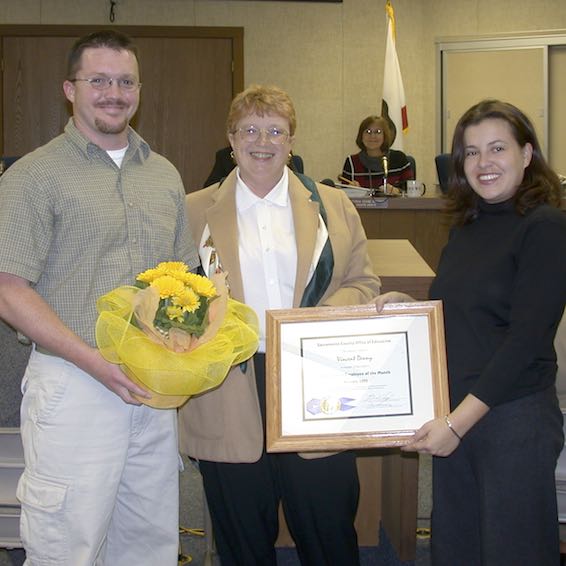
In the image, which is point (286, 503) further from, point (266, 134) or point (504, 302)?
point (266, 134)

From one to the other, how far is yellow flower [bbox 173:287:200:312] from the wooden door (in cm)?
626

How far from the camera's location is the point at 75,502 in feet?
6.44

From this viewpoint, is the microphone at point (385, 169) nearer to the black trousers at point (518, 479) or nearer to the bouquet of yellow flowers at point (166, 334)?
the black trousers at point (518, 479)

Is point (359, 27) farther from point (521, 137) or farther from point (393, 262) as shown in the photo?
point (521, 137)

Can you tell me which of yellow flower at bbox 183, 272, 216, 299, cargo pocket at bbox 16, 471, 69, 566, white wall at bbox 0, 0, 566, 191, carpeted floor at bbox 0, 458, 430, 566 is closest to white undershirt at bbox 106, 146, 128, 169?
yellow flower at bbox 183, 272, 216, 299

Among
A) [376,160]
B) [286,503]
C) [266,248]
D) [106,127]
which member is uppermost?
[376,160]

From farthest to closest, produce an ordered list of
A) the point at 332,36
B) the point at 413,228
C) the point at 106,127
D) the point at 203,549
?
1. the point at 332,36
2. the point at 413,228
3. the point at 203,549
4. the point at 106,127

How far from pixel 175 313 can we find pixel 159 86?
6.43m

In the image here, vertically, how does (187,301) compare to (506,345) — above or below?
above

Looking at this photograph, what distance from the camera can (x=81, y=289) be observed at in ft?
6.45

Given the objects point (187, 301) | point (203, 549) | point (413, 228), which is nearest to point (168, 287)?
point (187, 301)

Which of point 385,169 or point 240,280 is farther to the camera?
point 385,169

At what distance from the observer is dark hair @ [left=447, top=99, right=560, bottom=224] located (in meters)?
1.93

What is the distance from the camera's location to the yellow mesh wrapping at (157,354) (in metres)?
1.80
